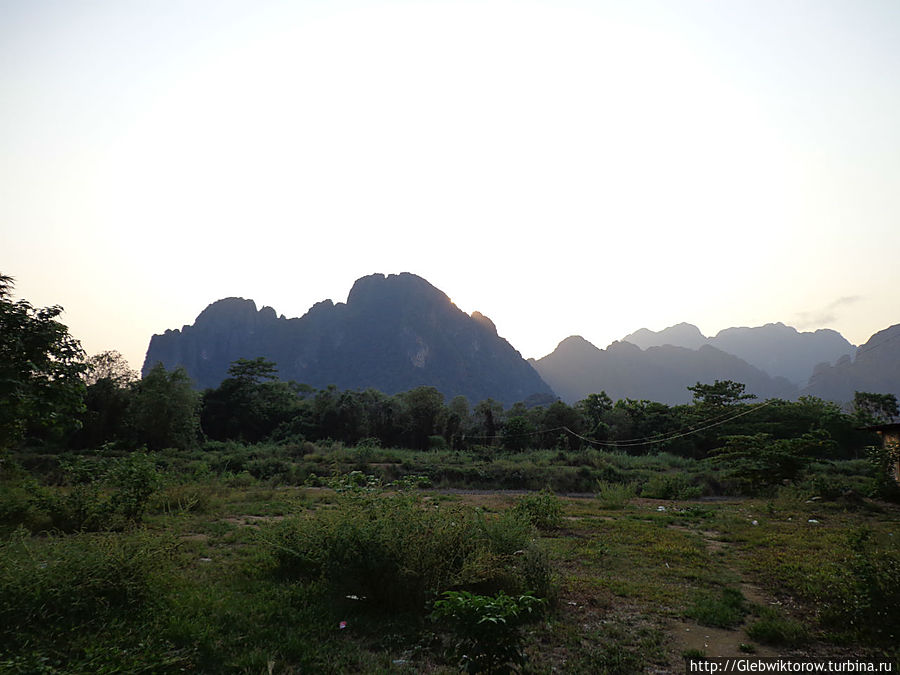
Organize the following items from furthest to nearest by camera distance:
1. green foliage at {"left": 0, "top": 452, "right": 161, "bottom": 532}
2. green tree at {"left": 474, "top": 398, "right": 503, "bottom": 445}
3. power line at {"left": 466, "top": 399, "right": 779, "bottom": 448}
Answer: green tree at {"left": 474, "top": 398, "right": 503, "bottom": 445} < power line at {"left": 466, "top": 399, "right": 779, "bottom": 448} < green foliage at {"left": 0, "top": 452, "right": 161, "bottom": 532}

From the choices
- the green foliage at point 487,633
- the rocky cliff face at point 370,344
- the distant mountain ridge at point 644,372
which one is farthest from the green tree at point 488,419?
the distant mountain ridge at point 644,372

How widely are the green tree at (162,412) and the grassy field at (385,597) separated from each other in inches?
905

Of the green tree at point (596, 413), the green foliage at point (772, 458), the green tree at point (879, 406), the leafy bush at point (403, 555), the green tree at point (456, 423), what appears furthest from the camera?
the green tree at point (456, 423)

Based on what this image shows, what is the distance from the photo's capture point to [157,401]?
2911 cm

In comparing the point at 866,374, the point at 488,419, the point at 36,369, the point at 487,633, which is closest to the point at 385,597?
the point at 487,633

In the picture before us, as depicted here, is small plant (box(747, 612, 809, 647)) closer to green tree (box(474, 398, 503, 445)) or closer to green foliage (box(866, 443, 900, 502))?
green foliage (box(866, 443, 900, 502))

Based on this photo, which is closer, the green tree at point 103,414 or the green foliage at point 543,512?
the green foliage at point 543,512

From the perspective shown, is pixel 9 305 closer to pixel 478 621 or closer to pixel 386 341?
pixel 478 621

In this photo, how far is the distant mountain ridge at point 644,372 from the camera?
6265 inches

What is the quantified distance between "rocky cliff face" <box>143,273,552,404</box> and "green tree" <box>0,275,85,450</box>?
12135cm

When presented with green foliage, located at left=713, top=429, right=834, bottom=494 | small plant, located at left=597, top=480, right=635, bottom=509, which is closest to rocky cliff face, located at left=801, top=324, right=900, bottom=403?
green foliage, located at left=713, top=429, right=834, bottom=494

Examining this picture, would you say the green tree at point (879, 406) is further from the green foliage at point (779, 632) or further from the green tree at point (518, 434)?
the green foliage at point (779, 632)

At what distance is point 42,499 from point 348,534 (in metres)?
6.97

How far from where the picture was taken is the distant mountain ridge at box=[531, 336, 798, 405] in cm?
15912
